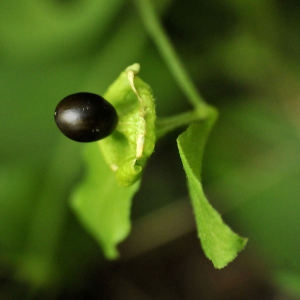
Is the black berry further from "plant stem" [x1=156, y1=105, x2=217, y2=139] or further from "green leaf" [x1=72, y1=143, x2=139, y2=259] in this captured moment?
"green leaf" [x1=72, y1=143, x2=139, y2=259]

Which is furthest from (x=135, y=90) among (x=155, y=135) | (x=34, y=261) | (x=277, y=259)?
(x=34, y=261)

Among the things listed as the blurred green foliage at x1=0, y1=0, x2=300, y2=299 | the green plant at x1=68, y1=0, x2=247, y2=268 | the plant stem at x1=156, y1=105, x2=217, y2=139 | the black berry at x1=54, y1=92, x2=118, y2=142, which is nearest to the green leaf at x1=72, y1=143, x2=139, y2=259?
the green plant at x1=68, y1=0, x2=247, y2=268

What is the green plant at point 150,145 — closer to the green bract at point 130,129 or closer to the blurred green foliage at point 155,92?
the green bract at point 130,129

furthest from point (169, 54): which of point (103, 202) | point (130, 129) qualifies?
point (130, 129)

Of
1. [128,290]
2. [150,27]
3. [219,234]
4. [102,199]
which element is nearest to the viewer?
[219,234]

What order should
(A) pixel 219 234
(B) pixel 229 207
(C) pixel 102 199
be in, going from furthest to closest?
1. (B) pixel 229 207
2. (C) pixel 102 199
3. (A) pixel 219 234

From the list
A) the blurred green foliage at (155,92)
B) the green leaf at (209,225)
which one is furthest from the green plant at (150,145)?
the blurred green foliage at (155,92)

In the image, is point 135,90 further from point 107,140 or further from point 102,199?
point 102,199

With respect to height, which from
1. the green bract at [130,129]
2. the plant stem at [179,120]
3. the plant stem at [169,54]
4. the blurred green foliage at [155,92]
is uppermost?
the green bract at [130,129]
